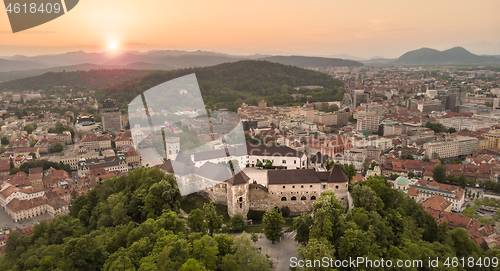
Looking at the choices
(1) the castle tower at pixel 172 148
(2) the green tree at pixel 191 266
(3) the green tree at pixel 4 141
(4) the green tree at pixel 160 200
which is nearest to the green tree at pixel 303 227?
(2) the green tree at pixel 191 266

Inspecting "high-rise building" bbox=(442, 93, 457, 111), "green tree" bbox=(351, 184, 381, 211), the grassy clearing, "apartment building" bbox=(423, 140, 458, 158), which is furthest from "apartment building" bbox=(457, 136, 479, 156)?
the grassy clearing

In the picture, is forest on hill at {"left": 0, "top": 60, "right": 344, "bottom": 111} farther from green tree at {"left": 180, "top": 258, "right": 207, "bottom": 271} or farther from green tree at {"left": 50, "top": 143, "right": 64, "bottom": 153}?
green tree at {"left": 180, "top": 258, "right": 207, "bottom": 271}

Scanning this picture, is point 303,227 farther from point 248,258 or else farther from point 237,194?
point 237,194

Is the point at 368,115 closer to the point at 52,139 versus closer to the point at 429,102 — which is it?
the point at 429,102

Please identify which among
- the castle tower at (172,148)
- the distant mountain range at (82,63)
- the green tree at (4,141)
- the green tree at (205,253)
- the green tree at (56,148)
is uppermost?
the distant mountain range at (82,63)

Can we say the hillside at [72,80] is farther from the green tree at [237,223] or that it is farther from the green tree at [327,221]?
the green tree at [327,221]

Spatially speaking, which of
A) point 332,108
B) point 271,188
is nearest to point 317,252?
point 271,188

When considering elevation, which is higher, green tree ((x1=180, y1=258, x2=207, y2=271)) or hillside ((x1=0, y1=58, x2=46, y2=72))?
hillside ((x1=0, y1=58, x2=46, y2=72))
